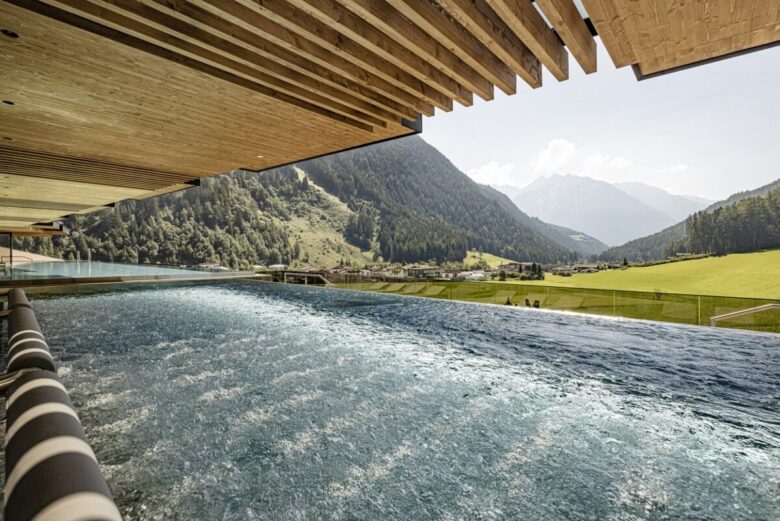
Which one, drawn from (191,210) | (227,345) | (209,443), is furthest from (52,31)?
(191,210)

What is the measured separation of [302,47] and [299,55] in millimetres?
137

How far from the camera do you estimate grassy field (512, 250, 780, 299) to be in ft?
112

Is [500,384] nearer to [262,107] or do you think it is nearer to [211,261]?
[262,107]

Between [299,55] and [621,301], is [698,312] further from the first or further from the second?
[299,55]

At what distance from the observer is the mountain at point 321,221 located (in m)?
62.7

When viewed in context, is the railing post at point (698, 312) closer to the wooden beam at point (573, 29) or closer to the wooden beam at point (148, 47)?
the wooden beam at point (573, 29)

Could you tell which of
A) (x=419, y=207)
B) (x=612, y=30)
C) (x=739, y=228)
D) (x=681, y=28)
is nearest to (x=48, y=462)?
(x=612, y=30)

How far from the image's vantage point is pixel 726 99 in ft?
93.4

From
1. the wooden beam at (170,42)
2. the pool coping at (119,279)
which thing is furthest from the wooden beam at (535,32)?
the pool coping at (119,279)

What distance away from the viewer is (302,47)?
2.99 meters

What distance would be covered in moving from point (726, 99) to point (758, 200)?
106 feet

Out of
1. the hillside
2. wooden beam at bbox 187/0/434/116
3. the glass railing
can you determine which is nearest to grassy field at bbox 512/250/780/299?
the glass railing

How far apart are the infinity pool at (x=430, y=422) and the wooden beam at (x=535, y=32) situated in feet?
9.87

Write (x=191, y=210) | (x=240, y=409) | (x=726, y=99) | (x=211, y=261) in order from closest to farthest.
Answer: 1. (x=240, y=409)
2. (x=726, y=99)
3. (x=211, y=261)
4. (x=191, y=210)
